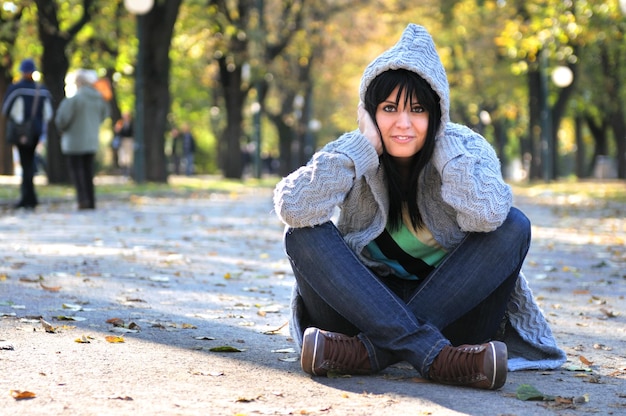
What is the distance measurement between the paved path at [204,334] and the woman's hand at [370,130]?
0.90m

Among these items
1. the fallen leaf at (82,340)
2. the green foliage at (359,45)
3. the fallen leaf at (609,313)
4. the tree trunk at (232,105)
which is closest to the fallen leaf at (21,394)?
the fallen leaf at (82,340)

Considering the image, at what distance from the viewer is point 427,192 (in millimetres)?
4691

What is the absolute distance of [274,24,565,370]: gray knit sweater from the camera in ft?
14.4

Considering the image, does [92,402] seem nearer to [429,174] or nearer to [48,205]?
[429,174]

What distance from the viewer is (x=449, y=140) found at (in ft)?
15.0

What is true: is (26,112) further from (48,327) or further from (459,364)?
(459,364)

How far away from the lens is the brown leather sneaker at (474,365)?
4156 millimetres

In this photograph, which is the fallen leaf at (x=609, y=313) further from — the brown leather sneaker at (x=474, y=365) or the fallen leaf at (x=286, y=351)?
the brown leather sneaker at (x=474, y=365)

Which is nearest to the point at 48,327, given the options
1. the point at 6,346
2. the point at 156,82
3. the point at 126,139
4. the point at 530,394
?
the point at 6,346

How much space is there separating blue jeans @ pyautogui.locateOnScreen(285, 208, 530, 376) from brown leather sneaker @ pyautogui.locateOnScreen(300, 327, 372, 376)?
0.05 m

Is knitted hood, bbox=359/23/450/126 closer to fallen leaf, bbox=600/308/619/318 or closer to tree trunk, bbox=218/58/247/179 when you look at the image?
fallen leaf, bbox=600/308/619/318

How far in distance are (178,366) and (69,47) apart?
22986 mm

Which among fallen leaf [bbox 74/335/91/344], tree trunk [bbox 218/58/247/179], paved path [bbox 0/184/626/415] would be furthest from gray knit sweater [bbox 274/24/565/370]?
tree trunk [bbox 218/58/247/179]

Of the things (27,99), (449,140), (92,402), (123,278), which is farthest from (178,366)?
(27,99)
